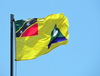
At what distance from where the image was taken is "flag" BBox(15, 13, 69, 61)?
2108cm

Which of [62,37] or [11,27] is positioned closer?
[11,27]

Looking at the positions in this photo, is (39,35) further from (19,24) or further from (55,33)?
(19,24)

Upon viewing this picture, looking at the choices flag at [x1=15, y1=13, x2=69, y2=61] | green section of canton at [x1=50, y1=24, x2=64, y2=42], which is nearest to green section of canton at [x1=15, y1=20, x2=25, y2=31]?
flag at [x1=15, y1=13, x2=69, y2=61]

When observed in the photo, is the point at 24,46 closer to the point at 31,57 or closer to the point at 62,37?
the point at 31,57

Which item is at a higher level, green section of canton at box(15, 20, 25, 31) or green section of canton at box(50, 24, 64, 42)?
green section of canton at box(15, 20, 25, 31)

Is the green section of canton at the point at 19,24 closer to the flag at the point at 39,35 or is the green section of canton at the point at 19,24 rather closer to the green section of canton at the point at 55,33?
the flag at the point at 39,35

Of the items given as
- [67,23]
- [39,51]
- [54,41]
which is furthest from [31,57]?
[67,23]

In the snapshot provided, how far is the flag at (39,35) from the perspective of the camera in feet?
69.2

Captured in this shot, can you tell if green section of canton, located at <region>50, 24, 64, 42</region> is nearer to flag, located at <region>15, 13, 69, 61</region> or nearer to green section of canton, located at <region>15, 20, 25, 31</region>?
flag, located at <region>15, 13, 69, 61</region>

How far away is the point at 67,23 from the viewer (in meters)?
22.9

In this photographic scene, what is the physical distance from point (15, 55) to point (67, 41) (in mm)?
4112

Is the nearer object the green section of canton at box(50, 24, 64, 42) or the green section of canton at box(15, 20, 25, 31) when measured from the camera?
the green section of canton at box(15, 20, 25, 31)

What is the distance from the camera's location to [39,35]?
22.2m

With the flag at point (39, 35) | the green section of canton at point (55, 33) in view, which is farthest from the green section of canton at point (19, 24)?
the green section of canton at point (55, 33)
